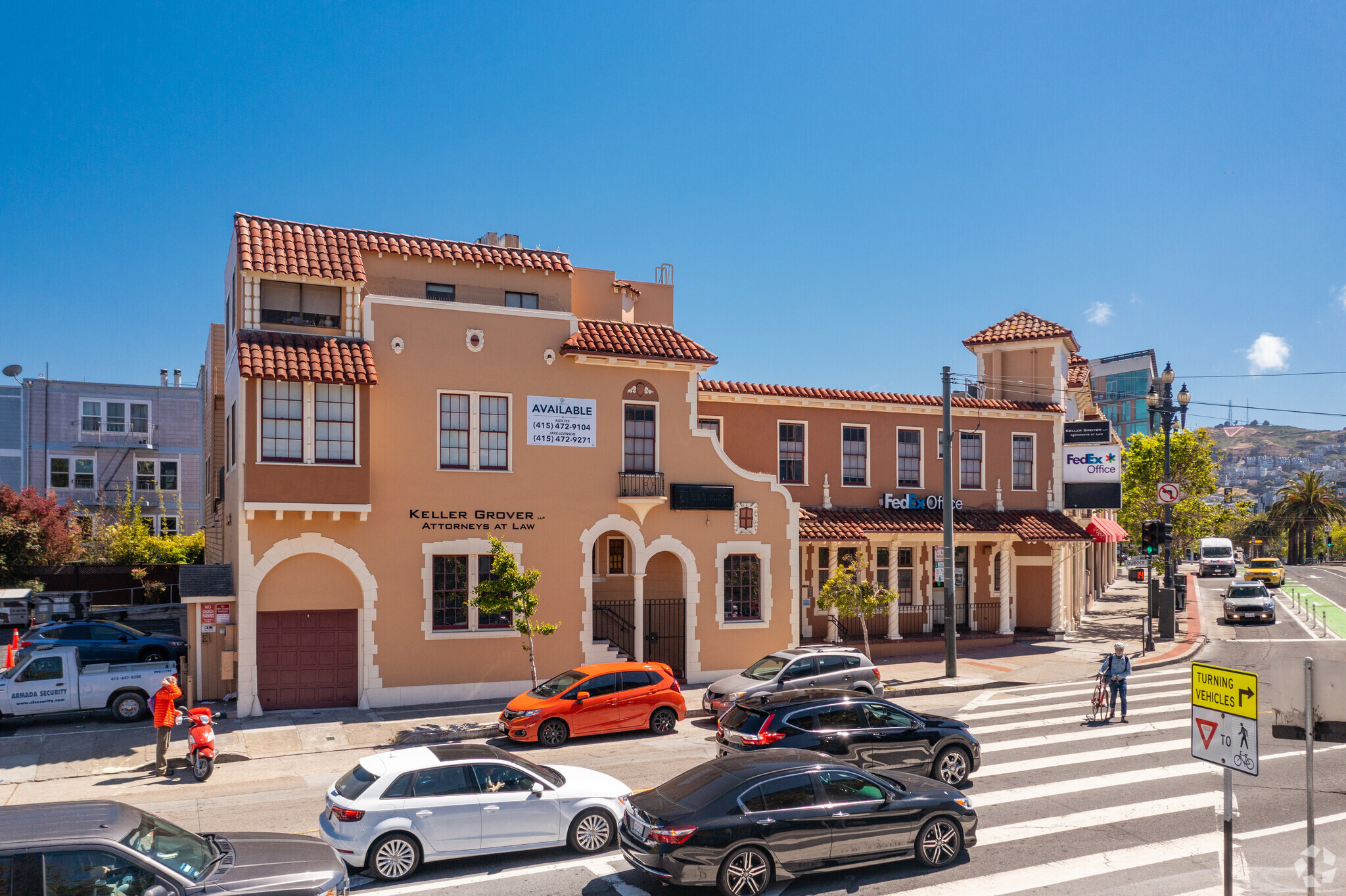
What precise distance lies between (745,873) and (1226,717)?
→ 511 cm

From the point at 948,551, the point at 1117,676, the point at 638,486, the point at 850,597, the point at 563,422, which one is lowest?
the point at 1117,676

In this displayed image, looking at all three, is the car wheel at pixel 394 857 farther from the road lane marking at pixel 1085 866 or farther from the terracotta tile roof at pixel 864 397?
the terracotta tile roof at pixel 864 397

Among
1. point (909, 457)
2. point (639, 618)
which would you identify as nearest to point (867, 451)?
→ point (909, 457)

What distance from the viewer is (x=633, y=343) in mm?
25484

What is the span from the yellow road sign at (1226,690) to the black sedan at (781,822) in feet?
10.9

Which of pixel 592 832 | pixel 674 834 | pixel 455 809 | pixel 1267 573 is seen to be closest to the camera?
pixel 674 834

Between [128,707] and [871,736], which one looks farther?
[128,707]

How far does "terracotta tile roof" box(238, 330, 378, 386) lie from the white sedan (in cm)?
1175

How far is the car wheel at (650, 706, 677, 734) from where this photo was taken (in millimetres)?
19734

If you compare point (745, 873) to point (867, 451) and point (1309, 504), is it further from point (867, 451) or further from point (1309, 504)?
point (1309, 504)

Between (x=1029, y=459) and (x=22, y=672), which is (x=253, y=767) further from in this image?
(x=1029, y=459)

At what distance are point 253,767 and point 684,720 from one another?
903cm

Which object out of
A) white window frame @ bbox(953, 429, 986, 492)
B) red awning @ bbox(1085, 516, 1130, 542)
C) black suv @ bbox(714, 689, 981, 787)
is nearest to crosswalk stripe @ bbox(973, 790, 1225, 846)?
black suv @ bbox(714, 689, 981, 787)

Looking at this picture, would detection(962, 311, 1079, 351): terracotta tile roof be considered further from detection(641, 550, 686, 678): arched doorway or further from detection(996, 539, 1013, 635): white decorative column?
detection(641, 550, 686, 678): arched doorway
